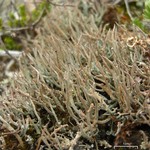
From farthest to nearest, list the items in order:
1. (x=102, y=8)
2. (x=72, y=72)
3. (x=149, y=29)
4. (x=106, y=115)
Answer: (x=102, y=8)
(x=149, y=29)
(x=72, y=72)
(x=106, y=115)

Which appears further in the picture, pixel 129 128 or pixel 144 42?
pixel 144 42

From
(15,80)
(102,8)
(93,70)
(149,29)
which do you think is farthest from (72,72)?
(102,8)

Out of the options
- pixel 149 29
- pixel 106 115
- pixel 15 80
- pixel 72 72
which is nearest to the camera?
pixel 106 115

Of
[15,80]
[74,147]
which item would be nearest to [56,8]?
[15,80]

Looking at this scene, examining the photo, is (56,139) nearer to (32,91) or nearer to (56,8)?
(32,91)

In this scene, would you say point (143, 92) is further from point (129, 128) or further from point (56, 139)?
point (56, 139)

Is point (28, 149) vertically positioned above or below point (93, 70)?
below
